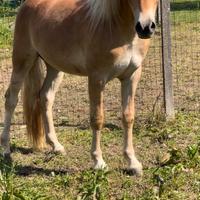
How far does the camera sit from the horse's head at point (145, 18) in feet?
10.9

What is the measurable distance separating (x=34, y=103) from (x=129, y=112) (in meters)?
1.09

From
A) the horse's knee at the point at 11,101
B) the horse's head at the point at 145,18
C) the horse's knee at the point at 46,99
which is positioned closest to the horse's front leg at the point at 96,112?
the horse's head at the point at 145,18

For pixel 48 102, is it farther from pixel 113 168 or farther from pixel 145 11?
pixel 145 11

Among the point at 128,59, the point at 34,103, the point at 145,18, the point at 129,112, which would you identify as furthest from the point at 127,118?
the point at 145,18

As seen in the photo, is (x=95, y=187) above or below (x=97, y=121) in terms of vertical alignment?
below

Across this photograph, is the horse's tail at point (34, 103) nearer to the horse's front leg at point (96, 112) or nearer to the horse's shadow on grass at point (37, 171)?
the horse's shadow on grass at point (37, 171)

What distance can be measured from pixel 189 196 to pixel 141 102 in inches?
106

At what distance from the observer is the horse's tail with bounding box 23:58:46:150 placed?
4.88m

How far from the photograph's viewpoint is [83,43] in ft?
13.3

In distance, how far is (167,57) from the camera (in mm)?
5609

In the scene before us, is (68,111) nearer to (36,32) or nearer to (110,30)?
(36,32)

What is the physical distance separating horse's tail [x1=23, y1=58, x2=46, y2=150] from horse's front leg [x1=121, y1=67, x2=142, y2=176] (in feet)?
3.35

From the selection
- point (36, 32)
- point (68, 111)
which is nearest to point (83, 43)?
point (36, 32)

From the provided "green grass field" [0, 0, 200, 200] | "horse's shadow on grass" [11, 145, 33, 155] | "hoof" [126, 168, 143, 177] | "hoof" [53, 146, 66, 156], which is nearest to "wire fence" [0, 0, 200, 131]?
"green grass field" [0, 0, 200, 200]
